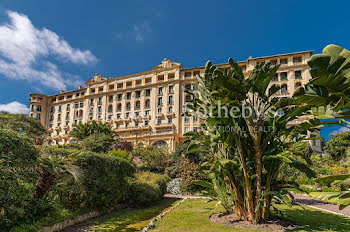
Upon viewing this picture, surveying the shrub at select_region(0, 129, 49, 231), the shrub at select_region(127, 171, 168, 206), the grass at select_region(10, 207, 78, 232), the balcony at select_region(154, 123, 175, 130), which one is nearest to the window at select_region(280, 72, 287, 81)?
the balcony at select_region(154, 123, 175, 130)

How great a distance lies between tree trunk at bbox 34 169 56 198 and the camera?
6.76 m

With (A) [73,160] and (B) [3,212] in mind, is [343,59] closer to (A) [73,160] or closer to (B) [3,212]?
(B) [3,212]

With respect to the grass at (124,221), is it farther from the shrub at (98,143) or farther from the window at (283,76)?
the window at (283,76)

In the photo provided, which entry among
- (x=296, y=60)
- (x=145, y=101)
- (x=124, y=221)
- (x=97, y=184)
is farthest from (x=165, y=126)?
(x=124, y=221)

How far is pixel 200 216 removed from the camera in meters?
8.65

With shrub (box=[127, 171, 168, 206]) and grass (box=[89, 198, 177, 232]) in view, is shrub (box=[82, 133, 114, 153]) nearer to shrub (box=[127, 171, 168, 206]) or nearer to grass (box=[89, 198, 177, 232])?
shrub (box=[127, 171, 168, 206])

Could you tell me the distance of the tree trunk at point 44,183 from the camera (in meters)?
6.76

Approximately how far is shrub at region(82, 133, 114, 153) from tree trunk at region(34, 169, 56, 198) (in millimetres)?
19323

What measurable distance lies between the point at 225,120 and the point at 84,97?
5491 cm

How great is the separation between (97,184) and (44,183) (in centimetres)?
247

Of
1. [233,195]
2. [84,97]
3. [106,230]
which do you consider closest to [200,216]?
[233,195]

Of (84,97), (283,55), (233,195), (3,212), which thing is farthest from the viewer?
(84,97)

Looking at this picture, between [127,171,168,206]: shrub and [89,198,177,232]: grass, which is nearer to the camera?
[89,198,177,232]: grass

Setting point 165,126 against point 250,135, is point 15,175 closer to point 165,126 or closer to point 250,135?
point 250,135
